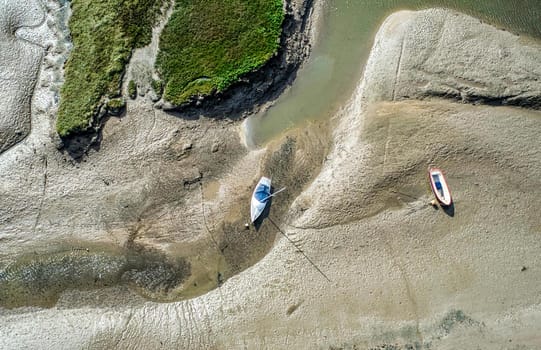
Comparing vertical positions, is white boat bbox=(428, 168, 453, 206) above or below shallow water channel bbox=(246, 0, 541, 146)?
below

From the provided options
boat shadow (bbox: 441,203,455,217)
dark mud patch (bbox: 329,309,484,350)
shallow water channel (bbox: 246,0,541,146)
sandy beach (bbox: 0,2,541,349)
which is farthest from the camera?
shallow water channel (bbox: 246,0,541,146)

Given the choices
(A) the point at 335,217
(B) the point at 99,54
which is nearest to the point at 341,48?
(A) the point at 335,217

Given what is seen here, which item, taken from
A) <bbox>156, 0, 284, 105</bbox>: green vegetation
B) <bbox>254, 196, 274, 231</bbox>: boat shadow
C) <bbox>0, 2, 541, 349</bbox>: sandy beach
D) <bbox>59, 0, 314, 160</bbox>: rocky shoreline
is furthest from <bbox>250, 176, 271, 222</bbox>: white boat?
<bbox>156, 0, 284, 105</bbox>: green vegetation

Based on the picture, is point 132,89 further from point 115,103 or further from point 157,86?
point 157,86

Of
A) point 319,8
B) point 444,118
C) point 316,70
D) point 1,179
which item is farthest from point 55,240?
point 444,118

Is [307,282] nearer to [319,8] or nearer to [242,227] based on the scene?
[242,227]

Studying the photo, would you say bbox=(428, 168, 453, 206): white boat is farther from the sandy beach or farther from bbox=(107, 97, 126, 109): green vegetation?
bbox=(107, 97, 126, 109): green vegetation
